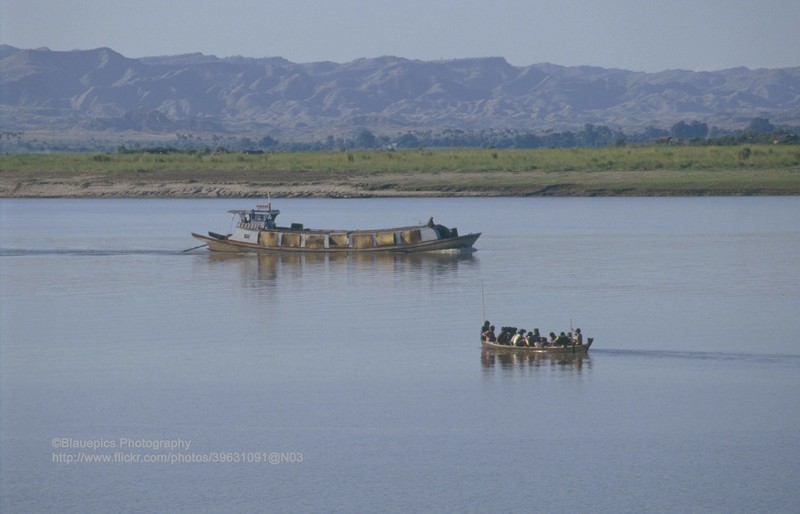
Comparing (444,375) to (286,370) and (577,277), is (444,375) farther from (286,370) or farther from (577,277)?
(577,277)

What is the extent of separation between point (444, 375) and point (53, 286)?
17.0 metres

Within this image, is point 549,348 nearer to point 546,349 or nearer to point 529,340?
point 546,349

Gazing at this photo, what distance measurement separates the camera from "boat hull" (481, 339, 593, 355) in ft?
85.1

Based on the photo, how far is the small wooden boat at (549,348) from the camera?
85.1ft

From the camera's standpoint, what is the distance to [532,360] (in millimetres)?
26047

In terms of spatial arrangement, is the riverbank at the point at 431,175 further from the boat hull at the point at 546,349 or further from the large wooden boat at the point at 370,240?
the boat hull at the point at 546,349

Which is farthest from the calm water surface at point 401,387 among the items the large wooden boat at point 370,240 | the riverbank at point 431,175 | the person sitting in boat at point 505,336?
the riverbank at point 431,175

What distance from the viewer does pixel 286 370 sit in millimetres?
25375

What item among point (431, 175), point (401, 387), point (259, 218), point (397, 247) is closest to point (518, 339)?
point (401, 387)

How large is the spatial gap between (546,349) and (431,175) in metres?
50.3

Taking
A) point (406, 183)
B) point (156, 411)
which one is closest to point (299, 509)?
point (156, 411)

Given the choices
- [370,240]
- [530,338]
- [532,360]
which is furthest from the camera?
[370,240]

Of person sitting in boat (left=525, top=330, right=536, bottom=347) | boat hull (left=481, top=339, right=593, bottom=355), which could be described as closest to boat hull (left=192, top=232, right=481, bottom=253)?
boat hull (left=481, top=339, right=593, bottom=355)

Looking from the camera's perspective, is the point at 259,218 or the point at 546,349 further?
the point at 259,218
